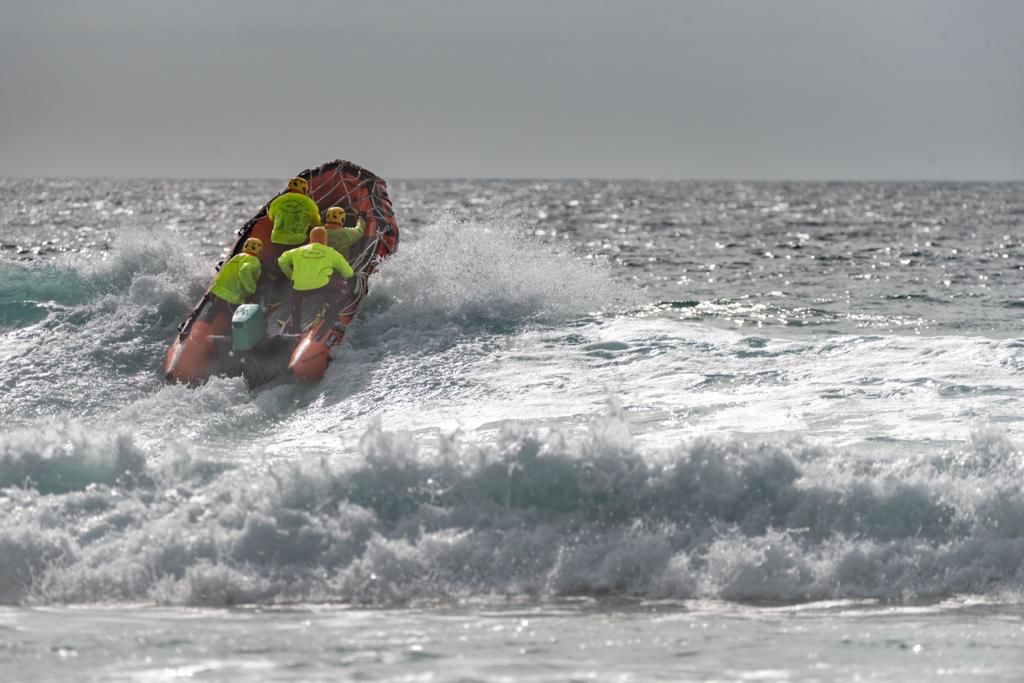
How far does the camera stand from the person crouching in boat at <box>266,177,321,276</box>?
13672 millimetres

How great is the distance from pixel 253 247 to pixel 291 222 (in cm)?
71

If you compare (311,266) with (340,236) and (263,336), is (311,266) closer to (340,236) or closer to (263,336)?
(263,336)

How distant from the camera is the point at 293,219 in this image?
1373cm

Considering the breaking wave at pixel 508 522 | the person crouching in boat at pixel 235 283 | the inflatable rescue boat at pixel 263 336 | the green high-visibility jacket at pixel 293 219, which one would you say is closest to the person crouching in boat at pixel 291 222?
the green high-visibility jacket at pixel 293 219

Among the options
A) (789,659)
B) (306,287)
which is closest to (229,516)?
(789,659)

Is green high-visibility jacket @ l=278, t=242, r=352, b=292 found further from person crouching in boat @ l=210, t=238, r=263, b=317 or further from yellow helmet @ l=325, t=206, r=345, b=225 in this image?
yellow helmet @ l=325, t=206, r=345, b=225

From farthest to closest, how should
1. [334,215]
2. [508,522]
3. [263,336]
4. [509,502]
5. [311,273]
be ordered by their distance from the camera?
[334,215], [311,273], [263,336], [509,502], [508,522]

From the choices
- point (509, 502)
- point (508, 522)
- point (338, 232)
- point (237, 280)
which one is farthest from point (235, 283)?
point (508, 522)

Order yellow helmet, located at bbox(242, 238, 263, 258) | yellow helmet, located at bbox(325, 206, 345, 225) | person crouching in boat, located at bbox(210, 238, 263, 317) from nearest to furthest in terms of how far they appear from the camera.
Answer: person crouching in boat, located at bbox(210, 238, 263, 317), yellow helmet, located at bbox(242, 238, 263, 258), yellow helmet, located at bbox(325, 206, 345, 225)

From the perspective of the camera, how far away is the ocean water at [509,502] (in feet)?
20.1

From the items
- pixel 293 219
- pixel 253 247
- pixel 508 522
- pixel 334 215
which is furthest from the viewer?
pixel 334 215

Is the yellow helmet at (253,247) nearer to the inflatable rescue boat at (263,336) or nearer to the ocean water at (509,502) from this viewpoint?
the inflatable rescue boat at (263,336)

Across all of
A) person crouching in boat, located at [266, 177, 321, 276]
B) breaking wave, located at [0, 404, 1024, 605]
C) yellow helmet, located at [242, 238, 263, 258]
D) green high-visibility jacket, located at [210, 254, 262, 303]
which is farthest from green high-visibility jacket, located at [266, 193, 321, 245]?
breaking wave, located at [0, 404, 1024, 605]

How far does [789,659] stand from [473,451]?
9.50ft
